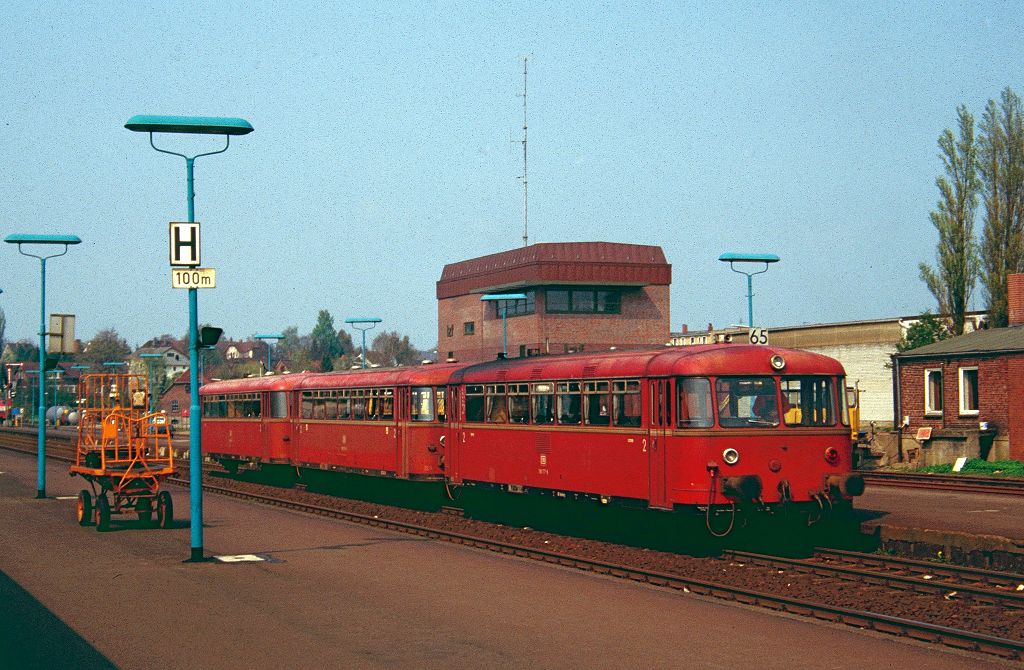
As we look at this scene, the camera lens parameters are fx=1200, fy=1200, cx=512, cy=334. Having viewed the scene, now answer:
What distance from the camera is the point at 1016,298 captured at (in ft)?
142

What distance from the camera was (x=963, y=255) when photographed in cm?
4900

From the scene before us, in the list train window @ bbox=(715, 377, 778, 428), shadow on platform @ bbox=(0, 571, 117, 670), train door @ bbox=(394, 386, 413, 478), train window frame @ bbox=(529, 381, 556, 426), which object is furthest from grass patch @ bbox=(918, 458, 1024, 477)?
shadow on platform @ bbox=(0, 571, 117, 670)

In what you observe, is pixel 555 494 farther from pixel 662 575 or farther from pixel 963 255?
pixel 963 255

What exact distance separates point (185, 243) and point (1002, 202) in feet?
137

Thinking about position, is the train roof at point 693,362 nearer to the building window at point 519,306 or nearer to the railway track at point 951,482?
the railway track at point 951,482

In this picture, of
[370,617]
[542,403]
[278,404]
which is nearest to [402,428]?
[542,403]

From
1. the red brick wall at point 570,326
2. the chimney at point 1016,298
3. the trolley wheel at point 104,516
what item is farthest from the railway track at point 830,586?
the red brick wall at point 570,326

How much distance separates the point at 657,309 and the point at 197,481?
51.5m

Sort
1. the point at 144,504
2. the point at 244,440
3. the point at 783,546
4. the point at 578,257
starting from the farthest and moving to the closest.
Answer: the point at 578,257
the point at 244,440
the point at 144,504
the point at 783,546

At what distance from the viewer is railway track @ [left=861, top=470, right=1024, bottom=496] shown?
27234mm

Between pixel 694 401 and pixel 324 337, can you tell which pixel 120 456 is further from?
pixel 324 337

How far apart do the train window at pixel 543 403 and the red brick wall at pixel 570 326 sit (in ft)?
132

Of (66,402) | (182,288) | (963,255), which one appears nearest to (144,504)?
(182,288)

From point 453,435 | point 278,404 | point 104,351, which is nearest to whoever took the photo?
point 453,435
